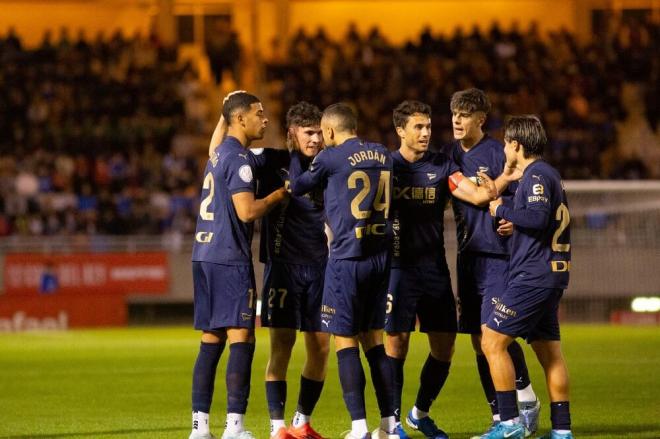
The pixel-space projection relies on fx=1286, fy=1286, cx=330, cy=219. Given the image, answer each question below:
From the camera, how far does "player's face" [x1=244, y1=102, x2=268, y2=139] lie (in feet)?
31.0

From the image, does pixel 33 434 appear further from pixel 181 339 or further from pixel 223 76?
pixel 223 76

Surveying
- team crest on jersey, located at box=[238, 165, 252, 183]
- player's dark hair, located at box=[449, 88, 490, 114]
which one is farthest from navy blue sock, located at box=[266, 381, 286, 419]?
player's dark hair, located at box=[449, 88, 490, 114]

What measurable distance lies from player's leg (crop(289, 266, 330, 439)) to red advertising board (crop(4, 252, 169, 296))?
15.3 metres

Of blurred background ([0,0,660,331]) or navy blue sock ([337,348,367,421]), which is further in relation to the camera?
blurred background ([0,0,660,331])

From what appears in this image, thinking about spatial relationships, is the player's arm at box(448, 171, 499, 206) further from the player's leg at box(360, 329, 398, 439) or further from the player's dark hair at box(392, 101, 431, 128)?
the player's leg at box(360, 329, 398, 439)

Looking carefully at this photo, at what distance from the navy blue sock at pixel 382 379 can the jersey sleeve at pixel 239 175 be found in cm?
147

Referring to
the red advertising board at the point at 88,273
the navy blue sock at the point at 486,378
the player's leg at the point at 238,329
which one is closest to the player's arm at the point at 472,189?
the navy blue sock at the point at 486,378

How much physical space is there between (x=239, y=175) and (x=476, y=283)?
2.10 metres

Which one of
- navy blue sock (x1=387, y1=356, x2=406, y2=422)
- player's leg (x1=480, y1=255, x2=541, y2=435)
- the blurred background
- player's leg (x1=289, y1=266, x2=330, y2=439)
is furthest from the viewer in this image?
the blurred background

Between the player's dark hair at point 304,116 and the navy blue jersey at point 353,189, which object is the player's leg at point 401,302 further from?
the player's dark hair at point 304,116

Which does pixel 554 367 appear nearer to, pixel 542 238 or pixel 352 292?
pixel 542 238

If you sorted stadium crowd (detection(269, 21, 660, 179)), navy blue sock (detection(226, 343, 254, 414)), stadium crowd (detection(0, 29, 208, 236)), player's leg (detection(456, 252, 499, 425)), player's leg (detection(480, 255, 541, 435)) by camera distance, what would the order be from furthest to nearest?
stadium crowd (detection(269, 21, 660, 179))
stadium crowd (detection(0, 29, 208, 236))
player's leg (detection(456, 252, 499, 425))
player's leg (detection(480, 255, 541, 435))
navy blue sock (detection(226, 343, 254, 414))

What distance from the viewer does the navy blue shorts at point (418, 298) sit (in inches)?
385

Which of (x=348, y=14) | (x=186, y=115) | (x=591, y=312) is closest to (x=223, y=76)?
(x=186, y=115)
